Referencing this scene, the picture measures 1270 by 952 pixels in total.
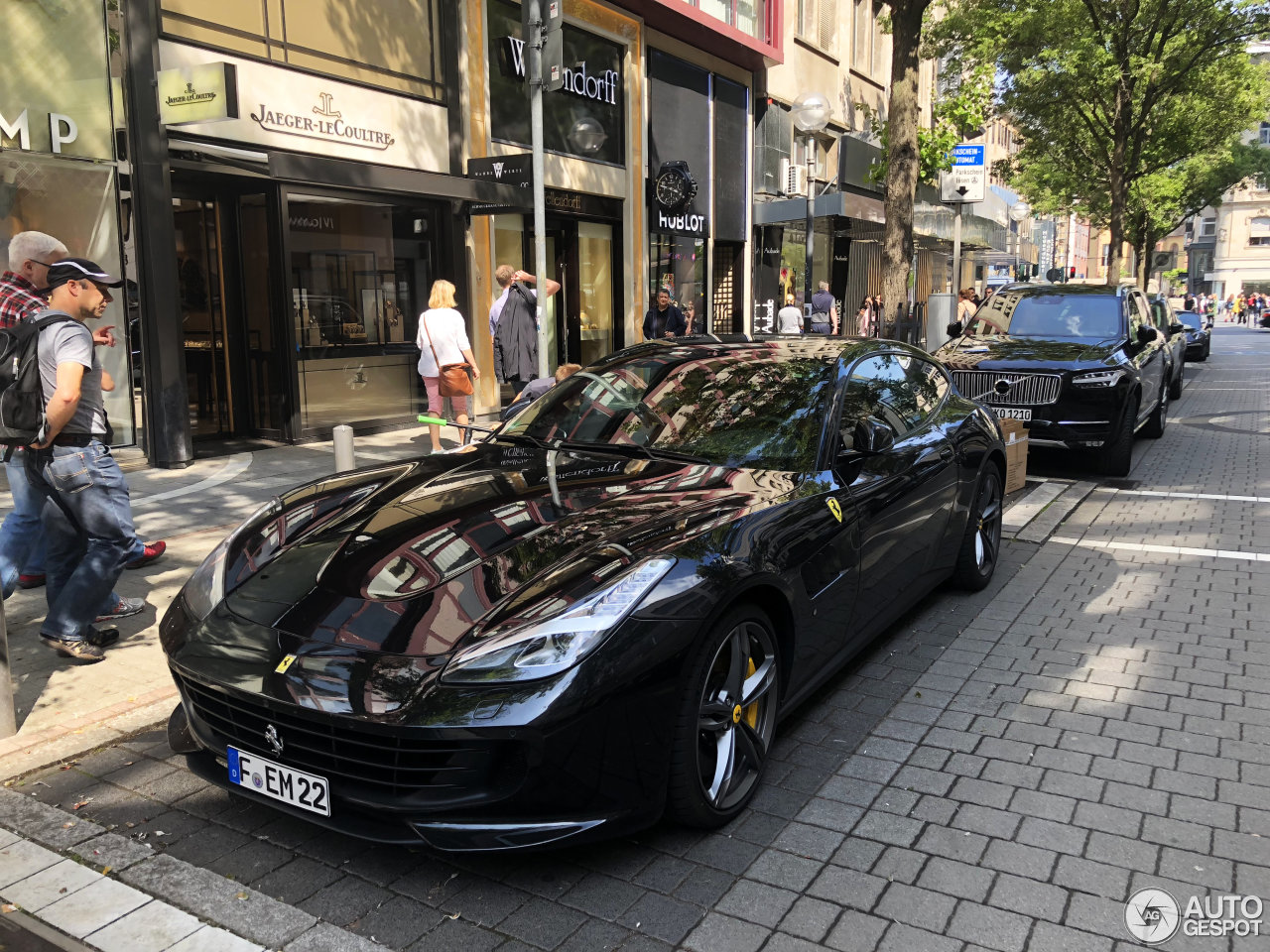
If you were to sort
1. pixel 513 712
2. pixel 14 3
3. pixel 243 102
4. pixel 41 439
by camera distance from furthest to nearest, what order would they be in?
1. pixel 243 102
2. pixel 14 3
3. pixel 41 439
4. pixel 513 712

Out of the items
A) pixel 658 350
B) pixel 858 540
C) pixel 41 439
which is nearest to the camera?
pixel 858 540

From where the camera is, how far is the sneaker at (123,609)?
511 centimetres

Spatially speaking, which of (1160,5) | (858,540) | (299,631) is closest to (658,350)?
(858,540)

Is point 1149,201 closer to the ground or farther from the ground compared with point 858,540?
farther from the ground

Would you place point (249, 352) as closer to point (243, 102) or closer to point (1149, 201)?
point (243, 102)

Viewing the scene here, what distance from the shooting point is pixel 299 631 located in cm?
294

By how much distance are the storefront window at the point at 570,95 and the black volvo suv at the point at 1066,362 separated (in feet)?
22.4

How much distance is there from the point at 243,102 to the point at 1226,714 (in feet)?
33.5

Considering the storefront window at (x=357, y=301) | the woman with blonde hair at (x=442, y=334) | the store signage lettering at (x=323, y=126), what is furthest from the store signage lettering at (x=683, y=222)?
the woman with blonde hair at (x=442, y=334)

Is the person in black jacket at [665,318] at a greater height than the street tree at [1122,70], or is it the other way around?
the street tree at [1122,70]

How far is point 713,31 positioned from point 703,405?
16.2m

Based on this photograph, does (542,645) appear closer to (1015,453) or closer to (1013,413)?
(1015,453)

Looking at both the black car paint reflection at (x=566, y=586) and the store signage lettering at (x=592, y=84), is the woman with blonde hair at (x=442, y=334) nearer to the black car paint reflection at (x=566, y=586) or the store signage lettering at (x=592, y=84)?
the black car paint reflection at (x=566, y=586)

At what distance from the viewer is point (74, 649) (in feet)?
15.0
